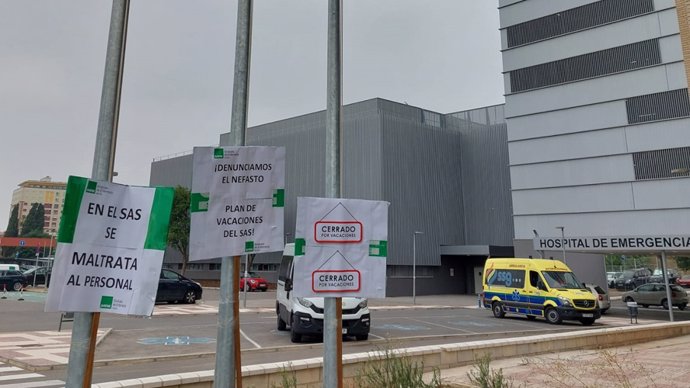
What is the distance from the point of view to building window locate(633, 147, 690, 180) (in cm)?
3028

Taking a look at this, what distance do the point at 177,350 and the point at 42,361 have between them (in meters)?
2.81

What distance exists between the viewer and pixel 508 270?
21672 mm

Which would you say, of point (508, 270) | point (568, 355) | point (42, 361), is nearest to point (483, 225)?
point (508, 270)

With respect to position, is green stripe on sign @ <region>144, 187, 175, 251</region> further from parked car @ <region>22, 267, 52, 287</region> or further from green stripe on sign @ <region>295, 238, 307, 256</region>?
parked car @ <region>22, 267, 52, 287</region>

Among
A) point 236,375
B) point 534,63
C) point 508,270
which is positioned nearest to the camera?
point 236,375

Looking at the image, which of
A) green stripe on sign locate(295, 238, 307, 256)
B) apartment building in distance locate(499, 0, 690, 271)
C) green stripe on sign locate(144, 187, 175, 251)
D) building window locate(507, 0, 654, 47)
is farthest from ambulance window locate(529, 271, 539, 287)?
building window locate(507, 0, 654, 47)

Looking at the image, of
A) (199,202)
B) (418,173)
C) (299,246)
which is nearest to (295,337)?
(299,246)

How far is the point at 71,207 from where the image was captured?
11.4 ft

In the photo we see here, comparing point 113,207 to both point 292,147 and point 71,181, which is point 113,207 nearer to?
point 71,181

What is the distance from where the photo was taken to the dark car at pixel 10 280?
35.4 m

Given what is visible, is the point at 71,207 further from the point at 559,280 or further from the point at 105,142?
the point at 559,280

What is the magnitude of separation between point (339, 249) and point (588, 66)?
36.8 meters

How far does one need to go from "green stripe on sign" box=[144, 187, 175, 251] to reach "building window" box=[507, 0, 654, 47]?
3851cm

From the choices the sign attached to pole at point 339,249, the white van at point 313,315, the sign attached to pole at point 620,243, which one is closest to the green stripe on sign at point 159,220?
the sign attached to pole at point 339,249
